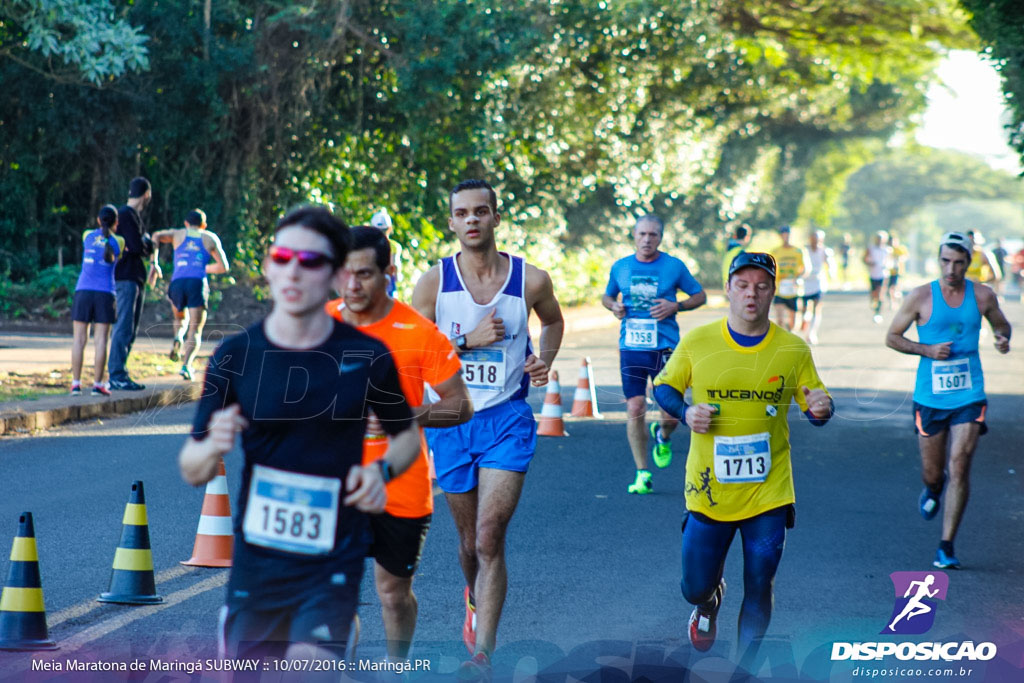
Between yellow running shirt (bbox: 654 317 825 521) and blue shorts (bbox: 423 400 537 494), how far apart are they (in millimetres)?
731

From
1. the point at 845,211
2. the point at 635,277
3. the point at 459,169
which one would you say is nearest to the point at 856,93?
the point at 459,169

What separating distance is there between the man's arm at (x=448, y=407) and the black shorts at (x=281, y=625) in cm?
101

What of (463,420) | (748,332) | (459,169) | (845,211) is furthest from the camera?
(845,211)

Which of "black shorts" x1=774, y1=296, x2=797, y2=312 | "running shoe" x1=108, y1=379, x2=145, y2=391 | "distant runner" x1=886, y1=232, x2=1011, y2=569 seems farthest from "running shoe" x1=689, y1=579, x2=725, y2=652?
"black shorts" x1=774, y1=296, x2=797, y2=312

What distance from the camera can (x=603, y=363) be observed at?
19.8 m

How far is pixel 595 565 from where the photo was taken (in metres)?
7.45

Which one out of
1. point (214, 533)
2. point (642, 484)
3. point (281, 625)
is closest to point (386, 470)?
point (281, 625)

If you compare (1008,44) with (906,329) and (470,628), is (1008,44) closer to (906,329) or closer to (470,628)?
(906,329)

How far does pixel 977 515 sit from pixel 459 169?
18.5m

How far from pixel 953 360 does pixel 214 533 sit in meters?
4.35

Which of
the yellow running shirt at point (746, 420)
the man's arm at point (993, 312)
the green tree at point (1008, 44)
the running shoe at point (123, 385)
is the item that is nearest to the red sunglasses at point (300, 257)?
the yellow running shirt at point (746, 420)

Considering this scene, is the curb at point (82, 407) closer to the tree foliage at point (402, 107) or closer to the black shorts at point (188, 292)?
the black shorts at point (188, 292)

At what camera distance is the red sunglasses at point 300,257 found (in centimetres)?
347

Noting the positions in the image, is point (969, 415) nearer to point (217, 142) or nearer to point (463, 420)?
point (463, 420)
